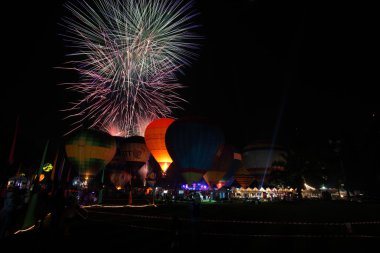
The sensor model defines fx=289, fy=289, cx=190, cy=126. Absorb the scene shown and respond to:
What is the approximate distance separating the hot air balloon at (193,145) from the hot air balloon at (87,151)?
1227cm

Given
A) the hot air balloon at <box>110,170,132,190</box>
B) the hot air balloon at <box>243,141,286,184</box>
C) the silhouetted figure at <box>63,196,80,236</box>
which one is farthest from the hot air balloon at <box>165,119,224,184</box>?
the hot air balloon at <box>110,170,132,190</box>

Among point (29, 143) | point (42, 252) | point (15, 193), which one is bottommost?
point (42, 252)

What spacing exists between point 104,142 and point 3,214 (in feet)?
121

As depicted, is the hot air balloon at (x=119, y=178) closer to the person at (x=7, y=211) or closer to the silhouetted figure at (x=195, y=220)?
the silhouetted figure at (x=195, y=220)

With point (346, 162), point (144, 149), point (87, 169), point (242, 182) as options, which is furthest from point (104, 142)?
point (346, 162)

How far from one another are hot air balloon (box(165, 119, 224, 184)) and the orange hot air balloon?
7.28 meters

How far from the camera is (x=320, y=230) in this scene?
45.7ft

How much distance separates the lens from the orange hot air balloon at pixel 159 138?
4772cm

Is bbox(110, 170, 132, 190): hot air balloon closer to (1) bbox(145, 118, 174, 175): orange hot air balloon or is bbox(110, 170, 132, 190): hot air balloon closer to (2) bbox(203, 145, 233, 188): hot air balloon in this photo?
(1) bbox(145, 118, 174, 175): orange hot air balloon

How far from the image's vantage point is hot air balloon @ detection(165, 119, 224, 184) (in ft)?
127

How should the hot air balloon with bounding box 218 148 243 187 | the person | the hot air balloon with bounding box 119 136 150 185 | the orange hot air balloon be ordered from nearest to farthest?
the person, the orange hot air balloon, the hot air balloon with bounding box 218 148 243 187, the hot air balloon with bounding box 119 136 150 185

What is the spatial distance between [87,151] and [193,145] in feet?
56.4

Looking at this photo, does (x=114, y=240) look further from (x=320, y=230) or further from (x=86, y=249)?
(x=320, y=230)

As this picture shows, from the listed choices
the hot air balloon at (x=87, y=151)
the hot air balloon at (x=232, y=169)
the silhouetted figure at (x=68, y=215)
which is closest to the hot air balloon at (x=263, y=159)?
the hot air balloon at (x=232, y=169)
